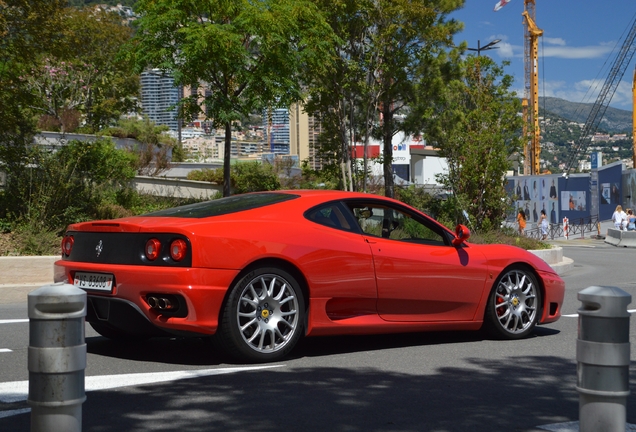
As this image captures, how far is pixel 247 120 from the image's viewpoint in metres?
21.8

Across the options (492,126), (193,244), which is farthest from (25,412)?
(492,126)

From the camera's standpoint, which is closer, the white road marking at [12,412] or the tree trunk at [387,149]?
the white road marking at [12,412]

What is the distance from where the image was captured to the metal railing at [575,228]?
4701 cm

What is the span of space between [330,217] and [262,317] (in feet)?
3.61

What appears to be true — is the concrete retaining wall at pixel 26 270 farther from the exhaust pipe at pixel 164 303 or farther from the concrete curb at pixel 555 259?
the concrete curb at pixel 555 259

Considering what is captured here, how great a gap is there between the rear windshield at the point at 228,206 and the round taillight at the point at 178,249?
1.57ft

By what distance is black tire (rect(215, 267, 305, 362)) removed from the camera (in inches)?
237

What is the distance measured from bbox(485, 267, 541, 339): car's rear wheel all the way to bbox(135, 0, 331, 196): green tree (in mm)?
12354

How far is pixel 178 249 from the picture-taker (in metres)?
5.90

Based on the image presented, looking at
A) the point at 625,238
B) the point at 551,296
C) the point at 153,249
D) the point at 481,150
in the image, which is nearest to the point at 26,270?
the point at 153,249

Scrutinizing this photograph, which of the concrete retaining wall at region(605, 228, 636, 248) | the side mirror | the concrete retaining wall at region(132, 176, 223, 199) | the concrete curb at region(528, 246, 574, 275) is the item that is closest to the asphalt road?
the side mirror

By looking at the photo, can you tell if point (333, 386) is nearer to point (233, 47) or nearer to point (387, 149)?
point (233, 47)

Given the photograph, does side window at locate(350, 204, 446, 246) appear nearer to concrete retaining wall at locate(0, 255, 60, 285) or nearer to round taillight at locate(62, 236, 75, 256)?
round taillight at locate(62, 236, 75, 256)

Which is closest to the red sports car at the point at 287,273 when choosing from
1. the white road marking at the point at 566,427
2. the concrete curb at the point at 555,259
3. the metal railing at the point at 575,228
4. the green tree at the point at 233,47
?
the white road marking at the point at 566,427
